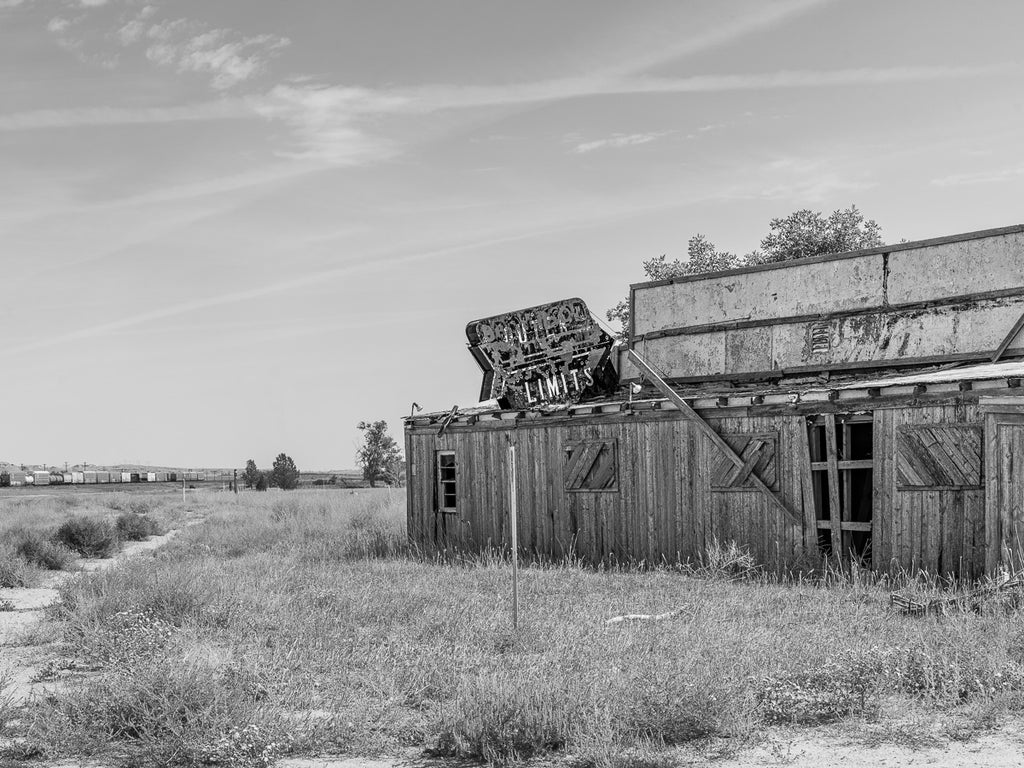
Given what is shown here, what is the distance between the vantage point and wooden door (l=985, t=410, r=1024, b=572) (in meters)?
13.0

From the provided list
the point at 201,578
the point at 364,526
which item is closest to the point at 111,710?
the point at 201,578

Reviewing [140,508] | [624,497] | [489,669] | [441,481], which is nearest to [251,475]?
[140,508]

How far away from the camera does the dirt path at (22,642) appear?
9118mm

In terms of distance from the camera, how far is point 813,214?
1112 inches

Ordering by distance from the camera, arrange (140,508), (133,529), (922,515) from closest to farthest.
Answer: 1. (922,515)
2. (133,529)
3. (140,508)

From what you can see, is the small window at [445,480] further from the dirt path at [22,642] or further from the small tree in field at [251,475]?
the small tree in field at [251,475]

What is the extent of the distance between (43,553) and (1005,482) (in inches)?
643

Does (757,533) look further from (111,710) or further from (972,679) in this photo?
(111,710)

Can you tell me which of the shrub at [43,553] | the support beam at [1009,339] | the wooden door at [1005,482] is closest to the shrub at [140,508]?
the shrub at [43,553]

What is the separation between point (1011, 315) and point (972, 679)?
10.1m

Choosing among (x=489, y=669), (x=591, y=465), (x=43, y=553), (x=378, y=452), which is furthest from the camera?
(x=378, y=452)

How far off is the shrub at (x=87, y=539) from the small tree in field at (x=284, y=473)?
4521cm

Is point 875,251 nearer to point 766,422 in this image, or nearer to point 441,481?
point 766,422

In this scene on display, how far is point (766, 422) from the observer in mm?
15609
